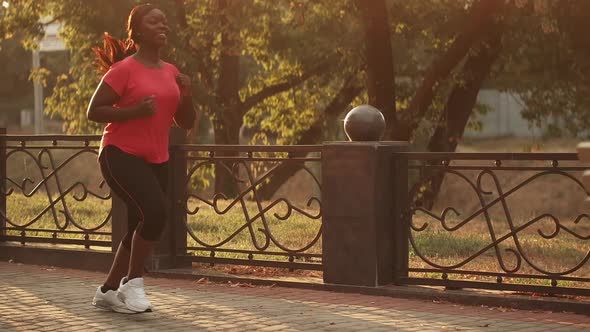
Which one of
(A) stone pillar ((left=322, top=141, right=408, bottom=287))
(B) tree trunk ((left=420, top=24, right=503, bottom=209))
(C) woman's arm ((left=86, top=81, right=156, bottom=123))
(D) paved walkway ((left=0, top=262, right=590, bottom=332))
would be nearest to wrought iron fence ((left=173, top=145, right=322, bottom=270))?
(A) stone pillar ((left=322, top=141, right=408, bottom=287))

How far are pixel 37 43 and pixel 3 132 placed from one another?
66.6ft

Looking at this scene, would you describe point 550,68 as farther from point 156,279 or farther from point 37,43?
point 156,279

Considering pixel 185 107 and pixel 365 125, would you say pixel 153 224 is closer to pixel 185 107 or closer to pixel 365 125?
pixel 185 107

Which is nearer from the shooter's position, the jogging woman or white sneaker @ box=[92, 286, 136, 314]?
the jogging woman

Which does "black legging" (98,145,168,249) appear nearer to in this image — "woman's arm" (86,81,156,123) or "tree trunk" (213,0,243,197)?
"woman's arm" (86,81,156,123)

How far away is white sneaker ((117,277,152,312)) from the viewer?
7.80m

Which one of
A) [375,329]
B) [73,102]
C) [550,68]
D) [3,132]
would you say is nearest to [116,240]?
[3,132]

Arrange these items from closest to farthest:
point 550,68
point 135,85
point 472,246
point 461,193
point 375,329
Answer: point 375,329 < point 135,85 < point 472,246 < point 550,68 < point 461,193

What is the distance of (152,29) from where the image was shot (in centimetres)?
787

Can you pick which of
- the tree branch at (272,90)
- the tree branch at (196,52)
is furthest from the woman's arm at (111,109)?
the tree branch at (272,90)

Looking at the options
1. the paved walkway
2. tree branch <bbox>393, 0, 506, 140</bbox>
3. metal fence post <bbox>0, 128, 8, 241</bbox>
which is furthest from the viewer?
tree branch <bbox>393, 0, 506, 140</bbox>

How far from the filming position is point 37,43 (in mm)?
31531

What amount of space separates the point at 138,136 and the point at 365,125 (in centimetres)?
196

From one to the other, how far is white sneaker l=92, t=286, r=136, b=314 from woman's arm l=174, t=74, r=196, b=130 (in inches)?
47.2
